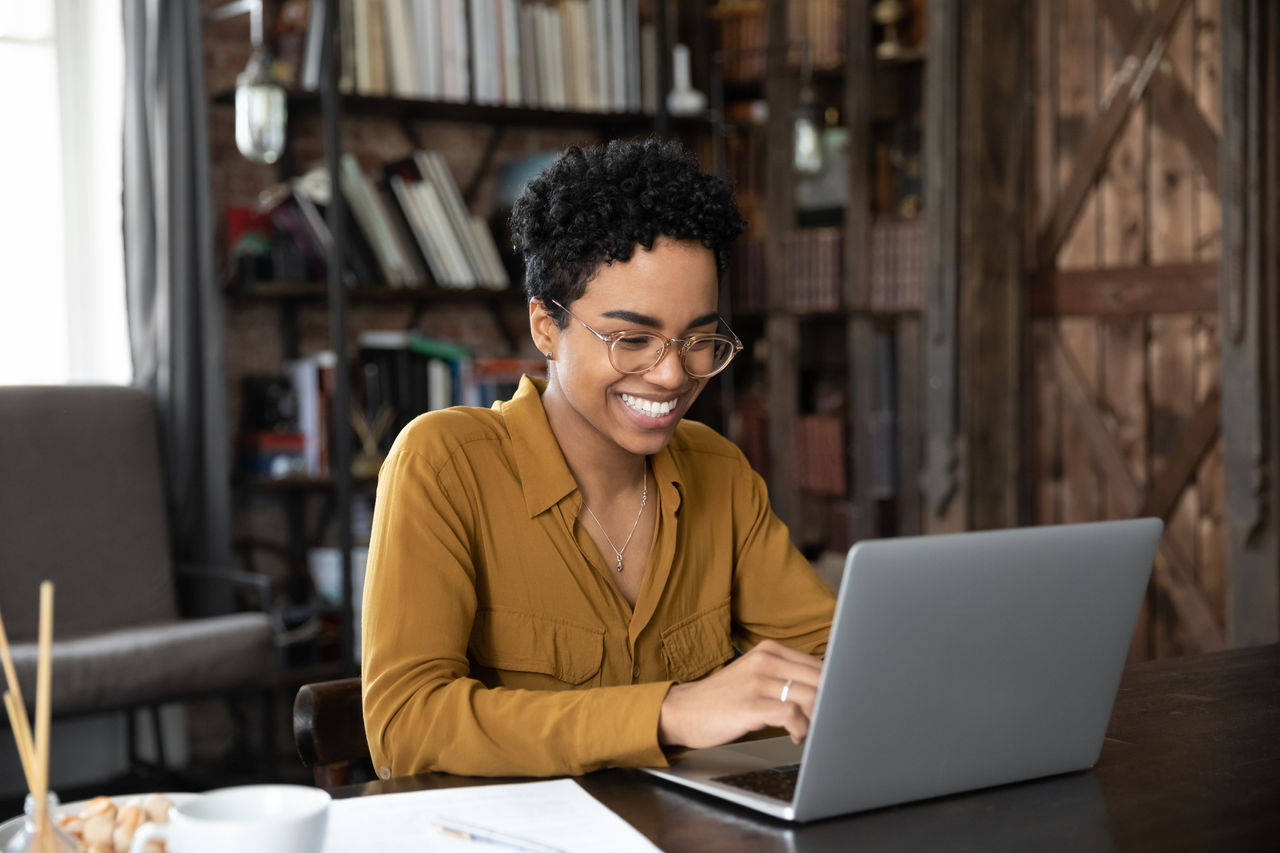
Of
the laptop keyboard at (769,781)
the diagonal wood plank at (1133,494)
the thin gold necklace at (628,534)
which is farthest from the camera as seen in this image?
the diagonal wood plank at (1133,494)

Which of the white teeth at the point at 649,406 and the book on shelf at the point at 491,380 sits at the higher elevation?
the white teeth at the point at 649,406

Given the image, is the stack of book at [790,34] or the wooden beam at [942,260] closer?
the wooden beam at [942,260]

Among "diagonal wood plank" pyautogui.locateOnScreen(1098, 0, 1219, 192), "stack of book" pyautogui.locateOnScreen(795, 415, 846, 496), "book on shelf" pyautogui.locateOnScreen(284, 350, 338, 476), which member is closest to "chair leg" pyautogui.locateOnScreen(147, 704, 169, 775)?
"book on shelf" pyautogui.locateOnScreen(284, 350, 338, 476)

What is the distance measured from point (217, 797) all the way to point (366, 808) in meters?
0.27

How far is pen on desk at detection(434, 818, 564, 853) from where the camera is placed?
1014mm

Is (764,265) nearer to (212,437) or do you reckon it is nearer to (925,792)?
(212,437)

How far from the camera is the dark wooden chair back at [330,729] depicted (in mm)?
1426

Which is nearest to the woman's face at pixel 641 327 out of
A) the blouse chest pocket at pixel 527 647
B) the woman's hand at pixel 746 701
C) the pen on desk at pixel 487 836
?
the blouse chest pocket at pixel 527 647

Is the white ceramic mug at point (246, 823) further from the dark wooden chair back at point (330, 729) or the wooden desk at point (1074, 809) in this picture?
the dark wooden chair back at point (330, 729)

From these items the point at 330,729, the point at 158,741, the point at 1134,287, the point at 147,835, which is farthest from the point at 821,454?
the point at 147,835

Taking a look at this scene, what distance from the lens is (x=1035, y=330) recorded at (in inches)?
156

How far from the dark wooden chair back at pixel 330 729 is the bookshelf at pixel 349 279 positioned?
2.31 meters

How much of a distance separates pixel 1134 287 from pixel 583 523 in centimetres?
247

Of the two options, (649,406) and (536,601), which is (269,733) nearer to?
(536,601)
